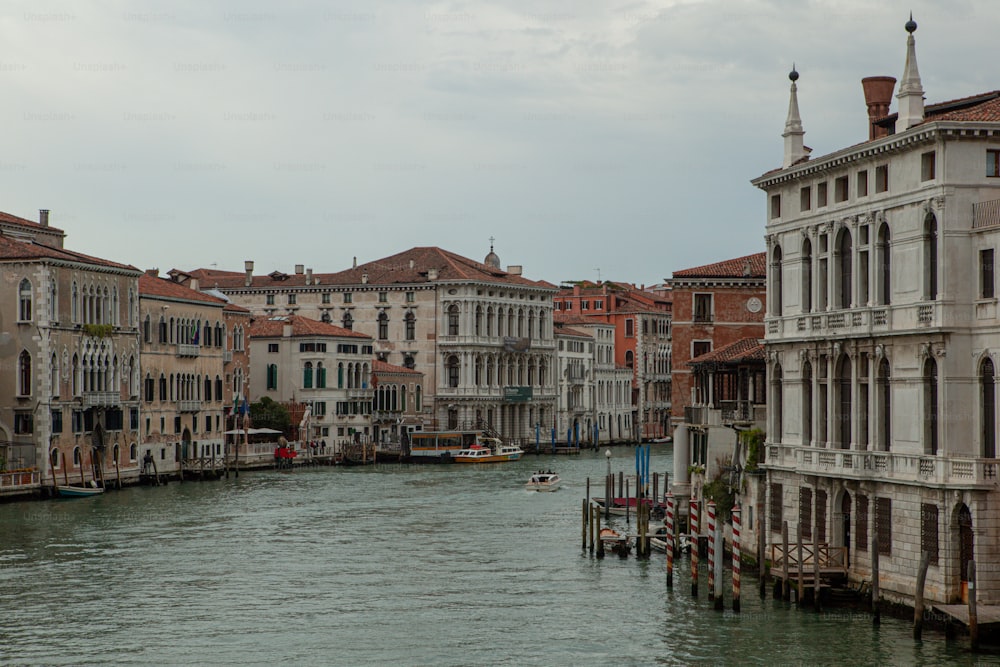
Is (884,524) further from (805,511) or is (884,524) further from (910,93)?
(910,93)

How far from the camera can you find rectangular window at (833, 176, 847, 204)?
2325cm

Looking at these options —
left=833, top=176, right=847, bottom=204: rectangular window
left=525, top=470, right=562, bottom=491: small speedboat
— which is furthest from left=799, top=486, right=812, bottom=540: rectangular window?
left=525, top=470, right=562, bottom=491: small speedboat

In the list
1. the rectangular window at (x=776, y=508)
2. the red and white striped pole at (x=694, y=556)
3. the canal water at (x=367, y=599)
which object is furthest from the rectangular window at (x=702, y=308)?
the red and white striped pole at (x=694, y=556)

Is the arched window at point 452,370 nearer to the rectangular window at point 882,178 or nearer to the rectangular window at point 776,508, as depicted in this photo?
the rectangular window at point 776,508

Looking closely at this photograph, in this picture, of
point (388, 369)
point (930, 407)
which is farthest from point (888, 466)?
point (388, 369)

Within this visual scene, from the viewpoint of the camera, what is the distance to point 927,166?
819 inches

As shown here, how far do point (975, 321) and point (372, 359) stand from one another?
165 ft

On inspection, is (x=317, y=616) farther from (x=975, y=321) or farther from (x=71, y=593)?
(x=975, y=321)

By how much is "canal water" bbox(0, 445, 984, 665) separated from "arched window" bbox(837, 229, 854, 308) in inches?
175

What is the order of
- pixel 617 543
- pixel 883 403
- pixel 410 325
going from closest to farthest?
pixel 883 403 < pixel 617 543 < pixel 410 325

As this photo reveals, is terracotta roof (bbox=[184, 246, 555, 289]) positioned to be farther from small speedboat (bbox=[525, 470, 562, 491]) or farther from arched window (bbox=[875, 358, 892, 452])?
arched window (bbox=[875, 358, 892, 452])

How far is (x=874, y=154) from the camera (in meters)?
22.0

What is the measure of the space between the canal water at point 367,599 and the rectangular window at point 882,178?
5.78m

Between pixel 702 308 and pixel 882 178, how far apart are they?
15.4 m
